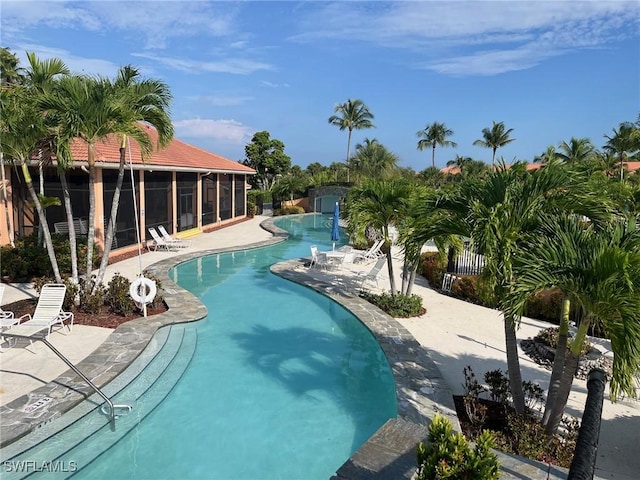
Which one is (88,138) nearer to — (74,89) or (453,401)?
(74,89)

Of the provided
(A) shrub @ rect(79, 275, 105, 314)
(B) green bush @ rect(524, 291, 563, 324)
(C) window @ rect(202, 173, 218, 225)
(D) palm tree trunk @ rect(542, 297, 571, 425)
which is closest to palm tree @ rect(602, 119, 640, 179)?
(B) green bush @ rect(524, 291, 563, 324)

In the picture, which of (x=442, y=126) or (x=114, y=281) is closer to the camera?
(x=114, y=281)

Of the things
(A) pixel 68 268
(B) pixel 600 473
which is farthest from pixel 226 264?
(B) pixel 600 473

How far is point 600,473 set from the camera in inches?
211

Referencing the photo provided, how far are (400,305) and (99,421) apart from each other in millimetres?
7832

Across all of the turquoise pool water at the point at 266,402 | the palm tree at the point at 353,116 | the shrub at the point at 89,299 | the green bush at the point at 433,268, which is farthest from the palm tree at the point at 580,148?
the shrub at the point at 89,299

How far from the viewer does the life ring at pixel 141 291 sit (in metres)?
10.4

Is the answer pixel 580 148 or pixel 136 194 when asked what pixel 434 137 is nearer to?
pixel 580 148

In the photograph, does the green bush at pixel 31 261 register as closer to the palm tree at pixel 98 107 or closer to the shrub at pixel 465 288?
the palm tree at pixel 98 107

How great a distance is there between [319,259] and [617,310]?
13.2 meters

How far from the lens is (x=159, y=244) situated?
19.4 metres

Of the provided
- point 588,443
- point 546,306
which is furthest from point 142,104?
point 546,306

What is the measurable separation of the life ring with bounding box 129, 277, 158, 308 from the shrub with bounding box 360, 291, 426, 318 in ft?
20.4

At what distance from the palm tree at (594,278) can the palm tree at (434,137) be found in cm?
5546
